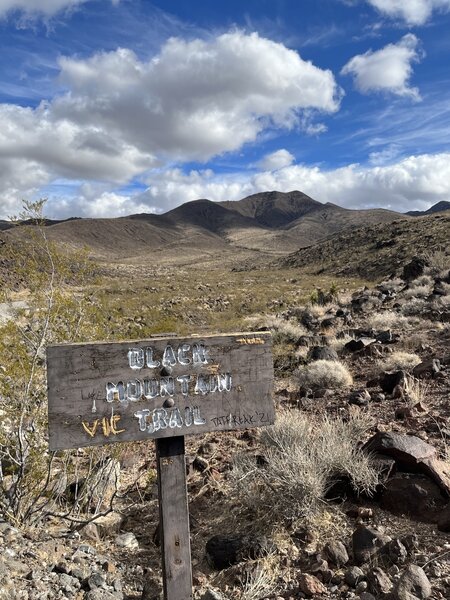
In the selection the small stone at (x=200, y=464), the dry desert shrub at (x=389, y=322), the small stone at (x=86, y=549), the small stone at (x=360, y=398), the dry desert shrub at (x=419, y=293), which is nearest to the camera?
the small stone at (x=86, y=549)

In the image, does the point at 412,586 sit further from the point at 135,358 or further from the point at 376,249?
the point at 376,249

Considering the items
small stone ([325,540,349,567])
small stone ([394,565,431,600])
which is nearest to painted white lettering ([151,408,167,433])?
small stone ([325,540,349,567])

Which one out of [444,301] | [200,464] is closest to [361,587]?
[200,464]

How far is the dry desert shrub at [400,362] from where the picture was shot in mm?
8141

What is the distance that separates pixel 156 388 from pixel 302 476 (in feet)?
5.39

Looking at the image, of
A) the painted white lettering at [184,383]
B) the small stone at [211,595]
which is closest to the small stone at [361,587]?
the small stone at [211,595]

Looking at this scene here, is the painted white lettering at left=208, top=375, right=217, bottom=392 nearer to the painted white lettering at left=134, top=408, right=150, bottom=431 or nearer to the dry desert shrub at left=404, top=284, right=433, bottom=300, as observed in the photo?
the painted white lettering at left=134, top=408, right=150, bottom=431

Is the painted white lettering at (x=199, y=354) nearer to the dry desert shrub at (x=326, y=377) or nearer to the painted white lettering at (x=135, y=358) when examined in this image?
the painted white lettering at (x=135, y=358)

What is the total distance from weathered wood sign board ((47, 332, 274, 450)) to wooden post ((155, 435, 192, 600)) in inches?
6.3

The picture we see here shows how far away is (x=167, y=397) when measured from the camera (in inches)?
120

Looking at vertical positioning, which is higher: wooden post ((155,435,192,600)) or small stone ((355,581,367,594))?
wooden post ((155,435,192,600))

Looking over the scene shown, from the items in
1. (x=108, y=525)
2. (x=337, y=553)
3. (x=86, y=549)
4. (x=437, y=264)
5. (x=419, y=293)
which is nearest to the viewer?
(x=337, y=553)

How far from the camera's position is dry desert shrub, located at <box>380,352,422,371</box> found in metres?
8.14

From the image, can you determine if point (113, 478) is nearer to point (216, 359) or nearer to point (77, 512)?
point (77, 512)
